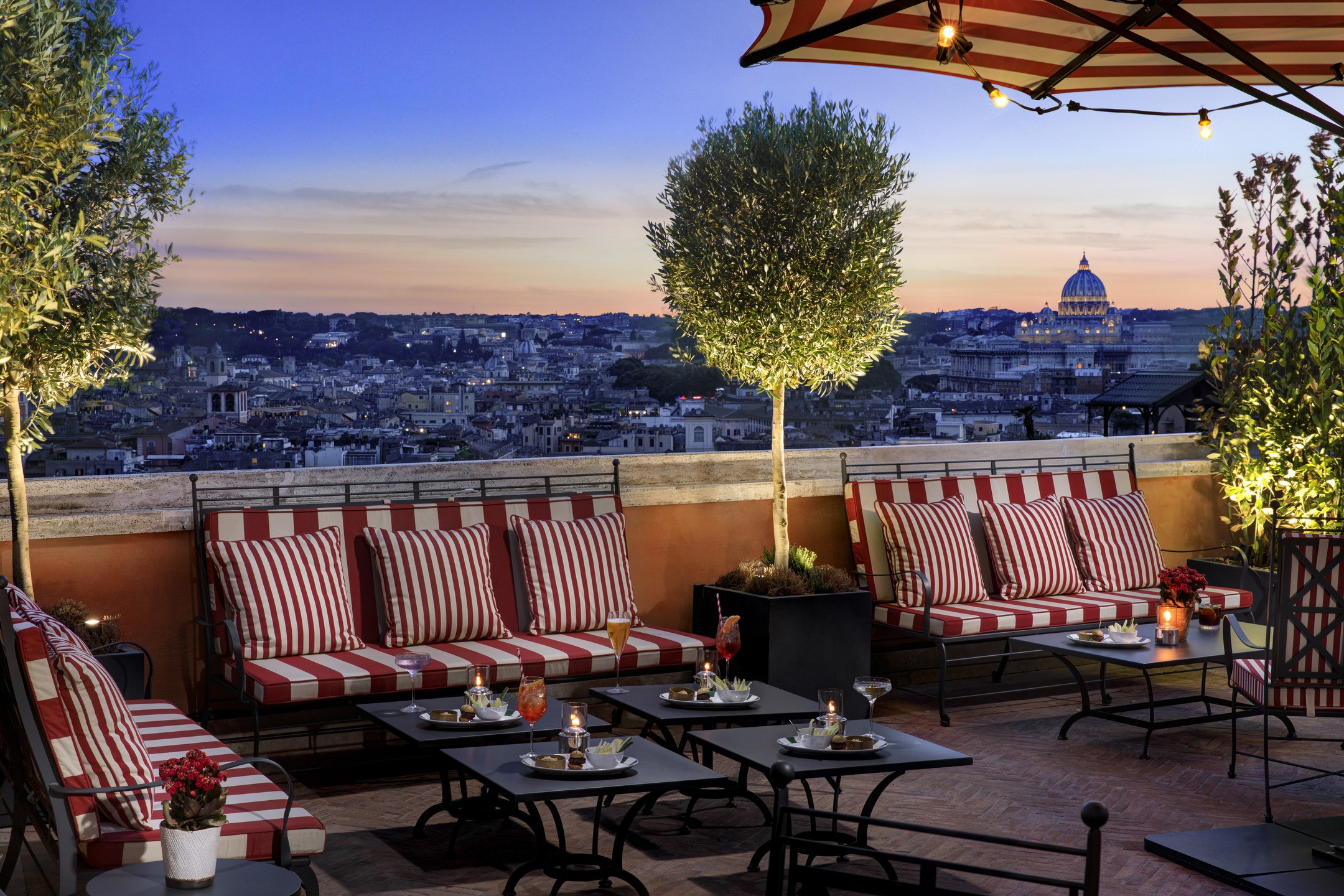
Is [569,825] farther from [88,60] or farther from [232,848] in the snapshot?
[88,60]

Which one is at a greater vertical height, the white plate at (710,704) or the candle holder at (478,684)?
the candle holder at (478,684)

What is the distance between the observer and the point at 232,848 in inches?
132

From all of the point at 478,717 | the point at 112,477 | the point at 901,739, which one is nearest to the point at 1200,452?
the point at 901,739

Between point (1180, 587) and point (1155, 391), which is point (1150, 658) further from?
point (1155, 391)

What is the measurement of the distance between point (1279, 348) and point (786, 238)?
12.5ft

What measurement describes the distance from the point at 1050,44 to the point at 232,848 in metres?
3.84

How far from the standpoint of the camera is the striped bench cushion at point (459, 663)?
5434mm

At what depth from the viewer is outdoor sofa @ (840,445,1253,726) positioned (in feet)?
23.5

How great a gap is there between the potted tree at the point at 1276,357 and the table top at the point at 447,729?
4.82 metres

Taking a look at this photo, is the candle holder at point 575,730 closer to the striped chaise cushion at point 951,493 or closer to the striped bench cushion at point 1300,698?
the striped bench cushion at point 1300,698

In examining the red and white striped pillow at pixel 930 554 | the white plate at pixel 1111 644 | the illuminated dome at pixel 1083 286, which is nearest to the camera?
the white plate at pixel 1111 644

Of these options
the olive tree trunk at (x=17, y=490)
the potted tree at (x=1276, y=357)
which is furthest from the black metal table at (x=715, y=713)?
the potted tree at (x=1276, y=357)

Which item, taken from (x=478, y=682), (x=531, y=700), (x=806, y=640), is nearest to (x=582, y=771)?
(x=531, y=700)

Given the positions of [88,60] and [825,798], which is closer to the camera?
[88,60]
